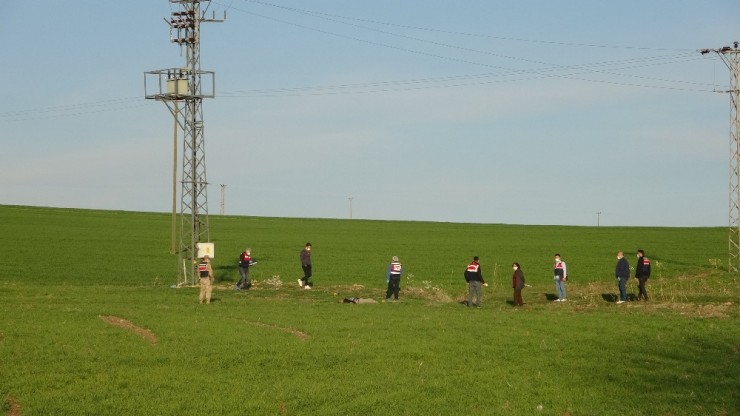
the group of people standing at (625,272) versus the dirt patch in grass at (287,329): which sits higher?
the group of people standing at (625,272)

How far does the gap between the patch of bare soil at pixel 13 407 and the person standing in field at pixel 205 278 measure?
16.9 metres

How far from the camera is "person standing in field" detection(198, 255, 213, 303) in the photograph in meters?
35.3

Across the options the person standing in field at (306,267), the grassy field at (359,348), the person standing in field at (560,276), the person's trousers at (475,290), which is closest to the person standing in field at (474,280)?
the person's trousers at (475,290)

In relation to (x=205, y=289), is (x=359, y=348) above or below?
below

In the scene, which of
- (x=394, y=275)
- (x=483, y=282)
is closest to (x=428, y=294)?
(x=394, y=275)

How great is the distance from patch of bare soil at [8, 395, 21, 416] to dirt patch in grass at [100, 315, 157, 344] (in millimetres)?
6619

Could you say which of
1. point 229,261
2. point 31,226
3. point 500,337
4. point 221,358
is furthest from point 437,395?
point 31,226

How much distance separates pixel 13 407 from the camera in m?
17.8

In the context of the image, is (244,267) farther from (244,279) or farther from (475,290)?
(475,290)

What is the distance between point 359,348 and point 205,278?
12.7 meters

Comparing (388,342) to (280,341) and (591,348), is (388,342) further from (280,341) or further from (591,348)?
(591,348)

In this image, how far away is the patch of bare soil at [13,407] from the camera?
684 inches

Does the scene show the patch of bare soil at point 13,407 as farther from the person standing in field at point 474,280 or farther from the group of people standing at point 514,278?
the person standing in field at point 474,280

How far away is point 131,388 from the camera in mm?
19406
